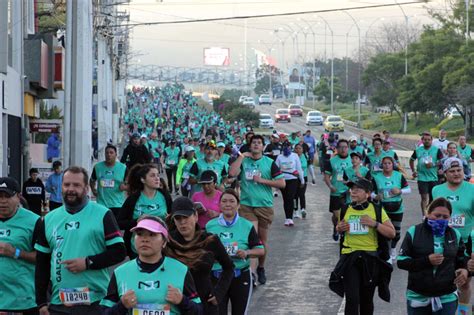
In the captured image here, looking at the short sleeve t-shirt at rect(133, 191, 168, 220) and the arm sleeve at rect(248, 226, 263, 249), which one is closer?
the arm sleeve at rect(248, 226, 263, 249)

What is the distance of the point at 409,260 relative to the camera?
9406 millimetres

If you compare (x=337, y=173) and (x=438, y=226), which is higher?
(x=438, y=226)

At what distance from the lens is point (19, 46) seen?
89.5ft

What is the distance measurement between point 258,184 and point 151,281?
947cm

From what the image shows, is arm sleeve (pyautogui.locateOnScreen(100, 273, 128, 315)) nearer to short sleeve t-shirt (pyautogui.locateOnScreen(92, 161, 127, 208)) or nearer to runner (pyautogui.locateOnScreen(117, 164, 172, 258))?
runner (pyautogui.locateOnScreen(117, 164, 172, 258))

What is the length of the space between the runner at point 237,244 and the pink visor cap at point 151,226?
3.66m

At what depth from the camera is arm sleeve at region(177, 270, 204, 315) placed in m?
6.43

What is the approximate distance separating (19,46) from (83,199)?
20050 millimetres

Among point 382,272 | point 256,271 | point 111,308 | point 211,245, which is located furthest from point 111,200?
point 111,308

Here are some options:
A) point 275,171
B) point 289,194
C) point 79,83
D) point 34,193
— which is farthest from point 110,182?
point 79,83

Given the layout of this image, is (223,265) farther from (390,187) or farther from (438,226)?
(390,187)

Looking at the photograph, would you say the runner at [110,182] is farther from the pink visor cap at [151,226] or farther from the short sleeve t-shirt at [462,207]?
the pink visor cap at [151,226]

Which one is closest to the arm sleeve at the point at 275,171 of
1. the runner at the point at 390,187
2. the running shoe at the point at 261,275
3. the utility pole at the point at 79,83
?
the running shoe at the point at 261,275

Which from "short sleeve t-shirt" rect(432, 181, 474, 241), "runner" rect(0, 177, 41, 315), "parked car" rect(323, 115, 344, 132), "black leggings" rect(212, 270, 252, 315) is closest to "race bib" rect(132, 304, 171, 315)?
"runner" rect(0, 177, 41, 315)
